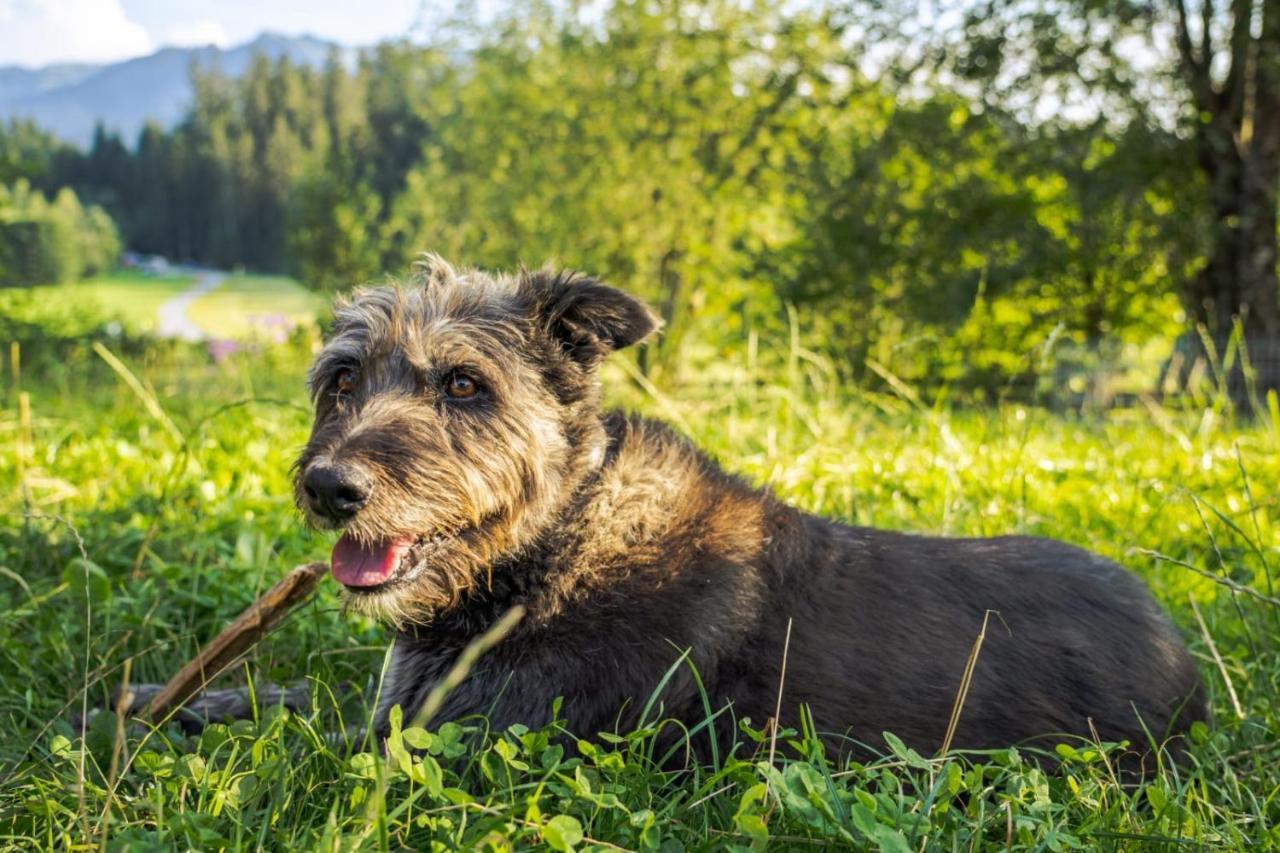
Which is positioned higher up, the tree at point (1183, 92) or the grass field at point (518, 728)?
the tree at point (1183, 92)

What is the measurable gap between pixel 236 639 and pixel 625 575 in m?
1.49

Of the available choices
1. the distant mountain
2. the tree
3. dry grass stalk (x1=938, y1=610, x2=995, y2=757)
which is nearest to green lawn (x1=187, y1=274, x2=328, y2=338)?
the tree

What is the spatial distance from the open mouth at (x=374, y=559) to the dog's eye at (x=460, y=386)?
561 mm

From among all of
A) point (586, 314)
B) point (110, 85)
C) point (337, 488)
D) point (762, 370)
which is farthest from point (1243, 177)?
point (110, 85)

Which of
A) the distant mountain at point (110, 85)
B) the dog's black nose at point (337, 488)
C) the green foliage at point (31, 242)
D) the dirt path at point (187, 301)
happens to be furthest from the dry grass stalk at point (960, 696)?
the distant mountain at point (110, 85)

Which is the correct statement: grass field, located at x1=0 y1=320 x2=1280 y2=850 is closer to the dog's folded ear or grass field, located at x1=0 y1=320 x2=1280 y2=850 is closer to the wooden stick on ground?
the wooden stick on ground

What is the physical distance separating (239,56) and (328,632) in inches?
4600

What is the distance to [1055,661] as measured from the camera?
3338 millimetres

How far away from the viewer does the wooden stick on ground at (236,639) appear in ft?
11.8

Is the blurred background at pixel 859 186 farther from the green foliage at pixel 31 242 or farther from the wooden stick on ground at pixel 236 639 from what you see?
the wooden stick on ground at pixel 236 639

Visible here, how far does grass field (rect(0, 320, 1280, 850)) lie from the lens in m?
2.47

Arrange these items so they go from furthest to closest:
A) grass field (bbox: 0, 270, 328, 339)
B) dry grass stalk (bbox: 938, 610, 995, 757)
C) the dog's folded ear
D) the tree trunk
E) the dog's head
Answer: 1. the tree trunk
2. grass field (bbox: 0, 270, 328, 339)
3. the dog's folded ear
4. the dog's head
5. dry grass stalk (bbox: 938, 610, 995, 757)

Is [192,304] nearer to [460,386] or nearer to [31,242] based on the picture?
[31,242]

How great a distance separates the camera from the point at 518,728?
275 centimetres
